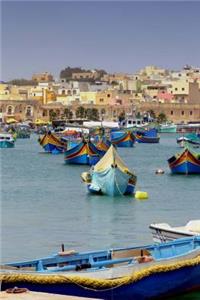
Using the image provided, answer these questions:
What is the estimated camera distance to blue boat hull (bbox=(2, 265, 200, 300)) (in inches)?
312

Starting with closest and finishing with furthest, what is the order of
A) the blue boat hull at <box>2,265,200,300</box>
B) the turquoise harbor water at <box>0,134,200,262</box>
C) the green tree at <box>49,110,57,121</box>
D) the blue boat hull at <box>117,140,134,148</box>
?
1. the blue boat hull at <box>2,265,200,300</box>
2. the turquoise harbor water at <box>0,134,200,262</box>
3. the blue boat hull at <box>117,140,134,148</box>
4. the green tree at <box>49,110,57,121</box>

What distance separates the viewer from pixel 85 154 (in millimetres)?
29828

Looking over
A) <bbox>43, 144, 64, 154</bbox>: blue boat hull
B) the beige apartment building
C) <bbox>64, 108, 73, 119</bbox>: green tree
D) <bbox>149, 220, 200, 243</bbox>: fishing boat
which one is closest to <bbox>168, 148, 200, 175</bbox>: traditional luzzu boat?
<bbox>43, 144, 64, 154</bbox>: blue boat hull

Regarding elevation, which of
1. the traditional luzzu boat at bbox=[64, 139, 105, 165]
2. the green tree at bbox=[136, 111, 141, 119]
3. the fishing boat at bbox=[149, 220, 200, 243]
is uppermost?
the green tree at bbox=[136, 111, 141, 119]

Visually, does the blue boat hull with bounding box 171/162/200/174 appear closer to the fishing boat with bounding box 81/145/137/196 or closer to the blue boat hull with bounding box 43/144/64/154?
the fishing boat with bounding box 81/145/137/196

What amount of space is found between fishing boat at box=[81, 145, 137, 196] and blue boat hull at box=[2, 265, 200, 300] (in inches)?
384

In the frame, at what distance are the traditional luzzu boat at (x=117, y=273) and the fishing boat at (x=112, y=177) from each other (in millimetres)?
9129

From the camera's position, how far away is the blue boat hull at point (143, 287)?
792cm

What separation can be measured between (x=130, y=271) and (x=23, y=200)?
10.5 meters

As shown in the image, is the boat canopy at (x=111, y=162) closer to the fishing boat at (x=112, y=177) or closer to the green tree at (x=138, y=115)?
the fishing boat at (x=112, y=177)

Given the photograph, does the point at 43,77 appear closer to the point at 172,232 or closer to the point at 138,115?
the point at 138,115

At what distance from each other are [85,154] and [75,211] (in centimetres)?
1297

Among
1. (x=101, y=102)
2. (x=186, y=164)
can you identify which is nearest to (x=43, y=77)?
(x=101, y=102)

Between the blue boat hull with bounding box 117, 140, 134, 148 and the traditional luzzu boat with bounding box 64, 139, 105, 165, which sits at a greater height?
the traditional luzzu boat with bounding box 64, 139, 105, 165
